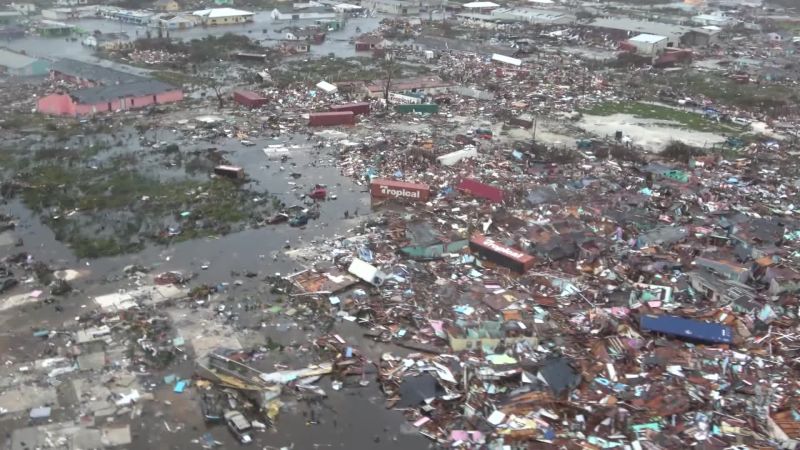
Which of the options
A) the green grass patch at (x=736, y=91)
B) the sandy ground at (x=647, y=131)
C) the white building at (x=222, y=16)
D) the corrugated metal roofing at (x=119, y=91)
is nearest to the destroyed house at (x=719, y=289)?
the sandy ground at (x=647, y=131)

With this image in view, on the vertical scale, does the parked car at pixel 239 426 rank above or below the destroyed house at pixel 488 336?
below

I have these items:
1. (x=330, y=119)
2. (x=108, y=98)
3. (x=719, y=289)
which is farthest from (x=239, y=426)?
(x=108, y=98)

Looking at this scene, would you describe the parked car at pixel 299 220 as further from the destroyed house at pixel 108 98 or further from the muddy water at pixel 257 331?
the destroyed house at pixel 108 98

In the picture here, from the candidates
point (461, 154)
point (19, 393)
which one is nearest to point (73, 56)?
point (461, 154)

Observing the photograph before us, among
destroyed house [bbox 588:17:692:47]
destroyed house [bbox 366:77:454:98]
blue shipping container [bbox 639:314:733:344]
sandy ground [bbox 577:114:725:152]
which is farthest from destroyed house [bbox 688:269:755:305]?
destroyed house [bbox 588:17:692:47]

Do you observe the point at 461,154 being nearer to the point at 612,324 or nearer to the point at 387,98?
the point at 387,98

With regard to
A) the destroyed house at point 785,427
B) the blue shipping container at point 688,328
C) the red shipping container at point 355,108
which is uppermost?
the red shipping container at point 355,108

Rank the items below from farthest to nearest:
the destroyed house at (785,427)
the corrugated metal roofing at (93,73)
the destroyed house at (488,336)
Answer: the corrugated metal roofing at (93,73)
the destroyed house at (488,336)
the destroyed house at (785,427)
